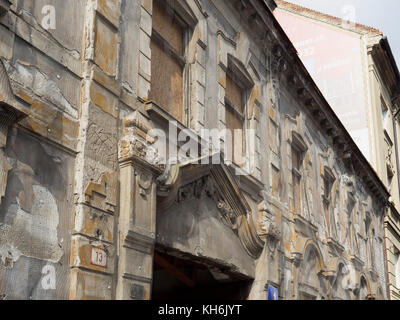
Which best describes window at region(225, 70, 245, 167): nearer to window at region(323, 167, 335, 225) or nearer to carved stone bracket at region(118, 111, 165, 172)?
carved stone bracket at region(118, 111, 165, 172)

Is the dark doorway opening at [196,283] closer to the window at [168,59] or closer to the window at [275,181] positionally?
the window at [275,181]

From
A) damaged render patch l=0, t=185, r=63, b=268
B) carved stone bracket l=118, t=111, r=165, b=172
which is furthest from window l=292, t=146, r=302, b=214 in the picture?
damaged render patch l=0, t=185, r=63, b=268

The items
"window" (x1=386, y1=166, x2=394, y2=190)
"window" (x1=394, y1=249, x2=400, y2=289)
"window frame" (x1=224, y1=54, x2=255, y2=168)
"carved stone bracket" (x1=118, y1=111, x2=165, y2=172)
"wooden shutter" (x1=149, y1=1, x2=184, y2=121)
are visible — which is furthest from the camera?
"window" (x1=386, y1=166, x2=394, y2=190)

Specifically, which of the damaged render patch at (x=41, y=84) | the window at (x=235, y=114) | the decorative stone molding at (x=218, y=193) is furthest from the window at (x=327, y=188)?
the damaged render patch at (x=41, y=84)

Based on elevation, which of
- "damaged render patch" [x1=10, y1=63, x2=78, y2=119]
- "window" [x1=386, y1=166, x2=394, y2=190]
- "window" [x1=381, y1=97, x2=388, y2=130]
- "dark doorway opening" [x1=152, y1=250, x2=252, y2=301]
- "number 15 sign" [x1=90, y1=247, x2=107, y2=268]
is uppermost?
"window" [x1=381, y1=97, x2=388, y2=130]

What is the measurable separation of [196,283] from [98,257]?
441 cm

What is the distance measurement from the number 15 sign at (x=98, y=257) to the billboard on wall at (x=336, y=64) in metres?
20.5

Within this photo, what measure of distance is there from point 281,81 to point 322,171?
11.1 feet

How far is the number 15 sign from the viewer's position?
629 cm

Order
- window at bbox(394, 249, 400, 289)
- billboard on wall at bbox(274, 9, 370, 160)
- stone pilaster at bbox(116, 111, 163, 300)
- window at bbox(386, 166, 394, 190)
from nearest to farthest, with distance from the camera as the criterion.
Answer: stone pilaster at bbox(116, 111, 163, 300) < window at bbox(394, 249, 400, 289) < billboard on wall at bbox(274, 9, 370, 160) < window at bbox(386, 166, 394, 190)

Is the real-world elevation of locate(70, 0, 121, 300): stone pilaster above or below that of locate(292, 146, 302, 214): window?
below

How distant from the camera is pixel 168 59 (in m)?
9.16

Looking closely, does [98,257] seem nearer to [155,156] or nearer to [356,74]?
[155,156]
